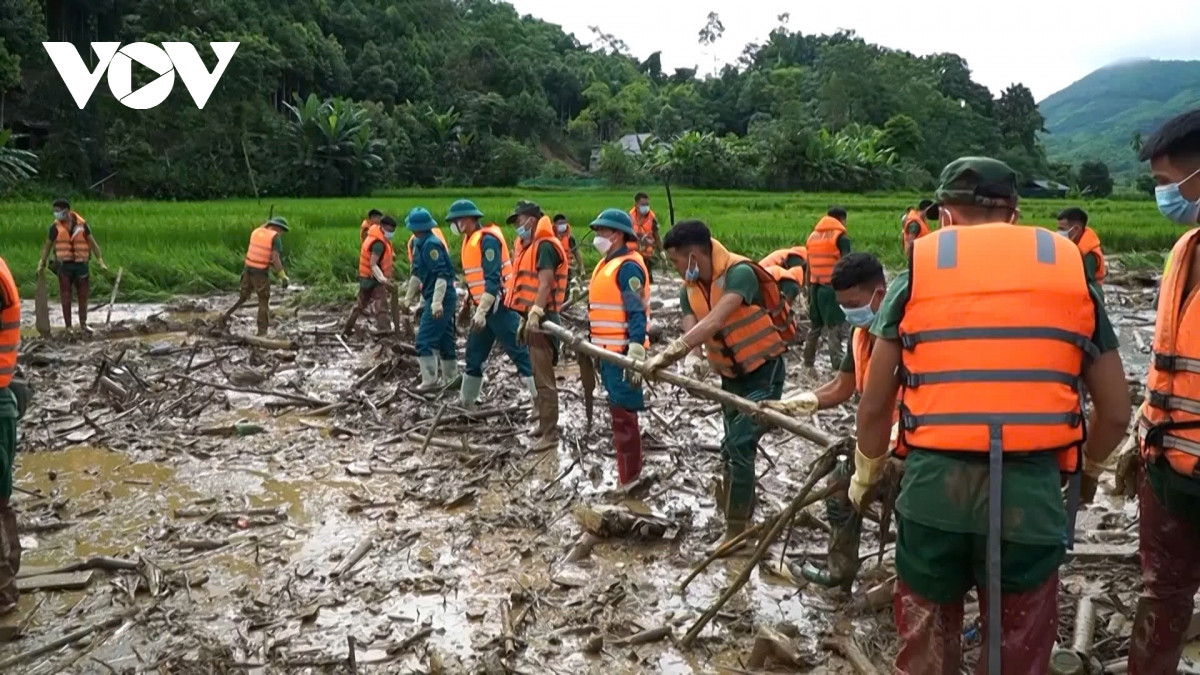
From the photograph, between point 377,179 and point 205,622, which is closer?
point 205,622

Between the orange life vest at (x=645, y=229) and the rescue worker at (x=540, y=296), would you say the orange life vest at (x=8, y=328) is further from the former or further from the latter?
the orange life vest at (x=645, y=229)

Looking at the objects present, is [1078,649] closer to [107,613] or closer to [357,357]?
[107,613]

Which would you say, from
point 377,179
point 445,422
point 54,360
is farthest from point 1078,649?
point 377,179

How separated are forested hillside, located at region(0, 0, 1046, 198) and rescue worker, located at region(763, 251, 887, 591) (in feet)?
98.1

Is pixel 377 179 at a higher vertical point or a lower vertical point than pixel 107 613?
higher

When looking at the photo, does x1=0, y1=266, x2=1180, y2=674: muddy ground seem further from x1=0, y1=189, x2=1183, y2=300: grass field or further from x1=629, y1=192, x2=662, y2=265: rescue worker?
x1=0, y1=189, x2=1183, y2=300: grass field

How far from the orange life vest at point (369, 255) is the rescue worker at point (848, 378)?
26.4ft

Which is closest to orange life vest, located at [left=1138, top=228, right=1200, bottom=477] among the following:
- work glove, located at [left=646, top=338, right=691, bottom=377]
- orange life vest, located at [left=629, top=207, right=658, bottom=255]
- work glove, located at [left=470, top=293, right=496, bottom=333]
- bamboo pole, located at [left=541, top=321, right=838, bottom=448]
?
bamboo pole, located at [left=541, top=321, right=838, bottom=448]

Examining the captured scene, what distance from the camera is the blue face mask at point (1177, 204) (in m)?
2.95

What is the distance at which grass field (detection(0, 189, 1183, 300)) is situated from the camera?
621 inches

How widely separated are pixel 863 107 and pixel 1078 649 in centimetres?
5586

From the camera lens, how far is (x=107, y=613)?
179 inches

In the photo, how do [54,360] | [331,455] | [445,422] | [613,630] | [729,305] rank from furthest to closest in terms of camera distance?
1. [54,360]
2. [445,422]
3. [331,455]
4. [729,305]
5. [613,630]

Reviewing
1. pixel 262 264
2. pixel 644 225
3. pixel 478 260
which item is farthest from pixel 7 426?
pixel 644 225
